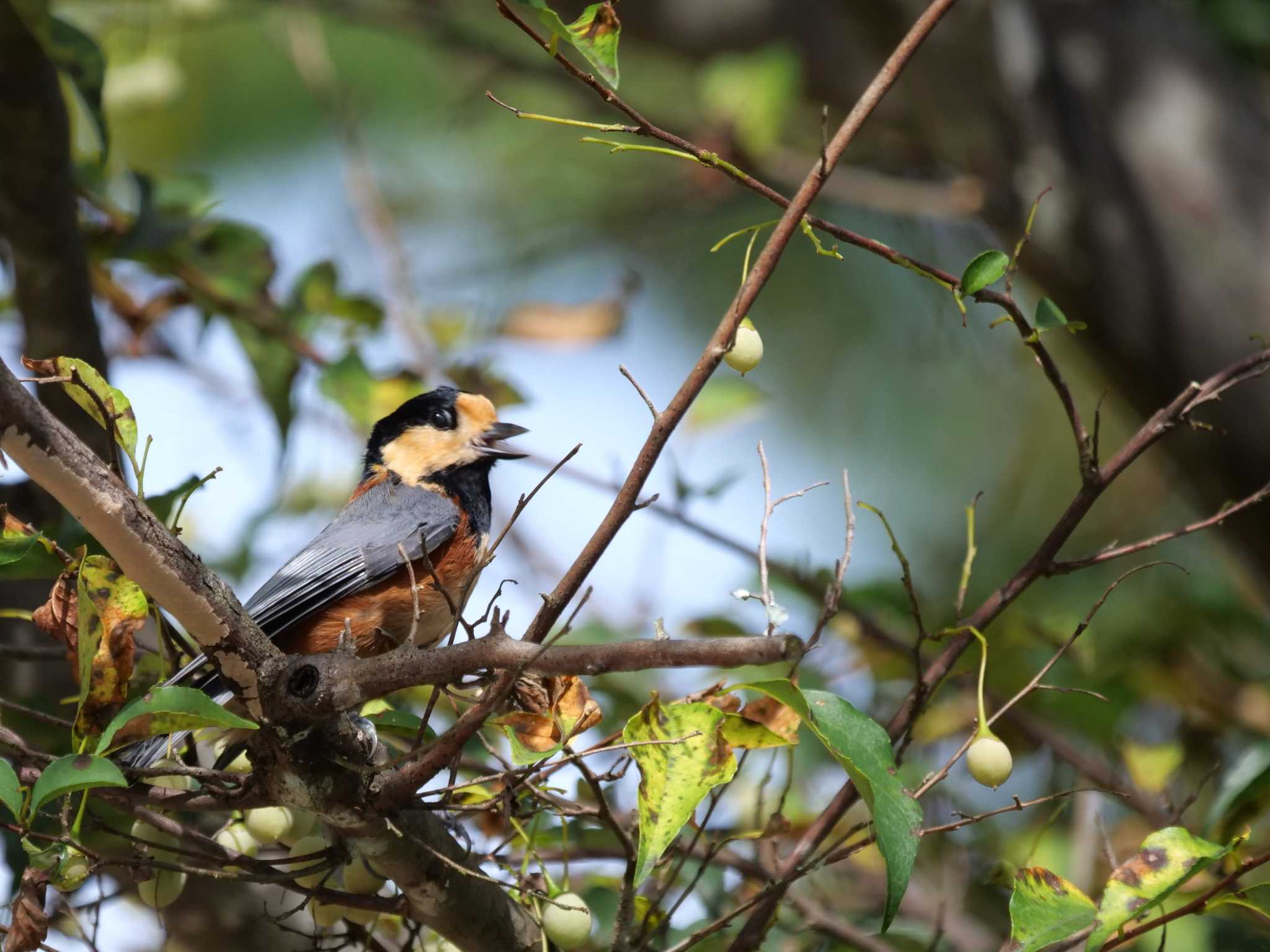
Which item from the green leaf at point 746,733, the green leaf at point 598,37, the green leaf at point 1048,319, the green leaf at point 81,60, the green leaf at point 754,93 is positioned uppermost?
the green leaf at point 754,93

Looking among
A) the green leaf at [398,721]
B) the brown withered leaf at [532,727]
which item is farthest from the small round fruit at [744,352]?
the green leaf at [398,721]

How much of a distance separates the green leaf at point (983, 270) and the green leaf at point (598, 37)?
0.50m

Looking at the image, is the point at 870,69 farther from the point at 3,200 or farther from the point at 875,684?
the point at 3,200

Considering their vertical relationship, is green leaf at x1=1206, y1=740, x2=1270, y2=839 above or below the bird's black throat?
below

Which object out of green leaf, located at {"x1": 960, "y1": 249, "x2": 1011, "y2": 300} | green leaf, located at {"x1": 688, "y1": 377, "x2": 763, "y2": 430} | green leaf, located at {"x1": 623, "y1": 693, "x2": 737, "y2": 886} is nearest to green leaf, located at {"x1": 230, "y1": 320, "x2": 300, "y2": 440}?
green leaf, located at {"x1": 688, "y1": 377, "x2": 763, "y2": 430}

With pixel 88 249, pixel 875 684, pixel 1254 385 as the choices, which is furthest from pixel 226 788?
pixel 1254 385

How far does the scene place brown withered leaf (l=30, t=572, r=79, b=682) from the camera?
5.88 feet

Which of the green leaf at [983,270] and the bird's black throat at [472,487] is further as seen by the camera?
the bird's black throat at [472,487]

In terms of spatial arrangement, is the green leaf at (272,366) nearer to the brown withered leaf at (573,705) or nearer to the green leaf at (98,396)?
the green leaf at (98,396)

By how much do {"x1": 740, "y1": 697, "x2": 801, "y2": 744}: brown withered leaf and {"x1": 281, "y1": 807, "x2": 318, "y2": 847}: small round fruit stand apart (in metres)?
0.75

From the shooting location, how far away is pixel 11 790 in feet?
4.75

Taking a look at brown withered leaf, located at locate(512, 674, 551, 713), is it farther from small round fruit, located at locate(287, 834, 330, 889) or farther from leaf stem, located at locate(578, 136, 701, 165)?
leaf stem, located at locate(578, 136, 701, 165)

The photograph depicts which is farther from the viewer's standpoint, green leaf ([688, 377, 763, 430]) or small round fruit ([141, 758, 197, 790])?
green leaf ([688, 377, 763, 430])

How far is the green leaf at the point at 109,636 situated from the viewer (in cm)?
170
